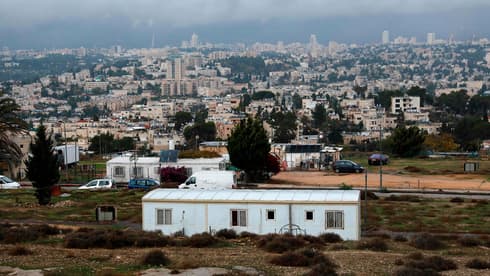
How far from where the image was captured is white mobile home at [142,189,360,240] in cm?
1905

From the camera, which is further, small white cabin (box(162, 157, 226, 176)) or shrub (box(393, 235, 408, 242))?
small white cabin (box(162, 157, 226, 176))

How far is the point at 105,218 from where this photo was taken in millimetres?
22984

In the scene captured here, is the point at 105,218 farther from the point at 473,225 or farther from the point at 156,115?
the point at 156,115

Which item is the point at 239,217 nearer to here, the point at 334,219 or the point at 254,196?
the point at 254,196

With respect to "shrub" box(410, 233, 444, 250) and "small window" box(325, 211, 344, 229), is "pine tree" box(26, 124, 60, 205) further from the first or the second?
"shrub" box(410, 233, 444, 250)

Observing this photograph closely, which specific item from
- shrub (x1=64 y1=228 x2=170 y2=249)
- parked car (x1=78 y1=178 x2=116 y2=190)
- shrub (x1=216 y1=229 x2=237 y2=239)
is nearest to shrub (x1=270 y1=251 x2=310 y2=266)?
shrub (x1=64 y1=228 x2=170 y2=249)

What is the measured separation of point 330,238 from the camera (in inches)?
734

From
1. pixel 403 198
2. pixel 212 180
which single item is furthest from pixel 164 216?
pixel 403 198

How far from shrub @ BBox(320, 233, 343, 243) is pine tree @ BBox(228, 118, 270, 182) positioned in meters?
15.9

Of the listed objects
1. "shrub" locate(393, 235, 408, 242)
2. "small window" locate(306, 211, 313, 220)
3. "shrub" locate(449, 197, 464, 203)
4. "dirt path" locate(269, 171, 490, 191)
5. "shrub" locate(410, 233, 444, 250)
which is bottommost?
"dirt path" locate(269, 171, 490, 191)

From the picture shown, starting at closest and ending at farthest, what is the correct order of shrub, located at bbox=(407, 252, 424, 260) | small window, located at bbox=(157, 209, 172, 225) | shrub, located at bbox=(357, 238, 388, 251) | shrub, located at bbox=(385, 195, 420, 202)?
shrub, located at bbox=(407, 252, 424, 260)
shrub, located at bbox=(357, 238, 388, 251)
small window, located at bbox=(157, 209, 172, 225)
shrub, located at bbox=(385, 195, 420, 202)

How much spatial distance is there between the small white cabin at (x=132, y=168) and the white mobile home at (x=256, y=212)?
1556 cm

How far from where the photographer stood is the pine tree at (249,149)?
34.7m

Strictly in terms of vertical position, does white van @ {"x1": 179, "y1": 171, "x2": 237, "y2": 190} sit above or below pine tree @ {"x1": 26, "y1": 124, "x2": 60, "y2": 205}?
below
